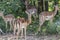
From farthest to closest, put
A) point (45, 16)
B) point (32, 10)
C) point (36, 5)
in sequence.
A: 1. point (36, 5)
2. point (32, 10)
3. point (45, 16)

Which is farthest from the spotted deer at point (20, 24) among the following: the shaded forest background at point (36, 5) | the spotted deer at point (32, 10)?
the spotted deer at point (32, 10)

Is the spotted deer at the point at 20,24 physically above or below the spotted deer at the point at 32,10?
below

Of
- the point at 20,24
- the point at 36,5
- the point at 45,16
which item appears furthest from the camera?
the point at 36,5

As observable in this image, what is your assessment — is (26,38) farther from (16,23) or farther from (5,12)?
(5,12)

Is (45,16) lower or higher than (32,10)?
lower

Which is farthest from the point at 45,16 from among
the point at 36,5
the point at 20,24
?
the point at 36,5

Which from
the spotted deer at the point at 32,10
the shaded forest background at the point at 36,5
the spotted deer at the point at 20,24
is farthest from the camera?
the spotted deer at the point at 32,10

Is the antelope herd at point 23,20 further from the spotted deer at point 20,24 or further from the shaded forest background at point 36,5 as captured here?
the shaded forest background at point 36,5

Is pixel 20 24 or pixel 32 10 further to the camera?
pixel 32 10

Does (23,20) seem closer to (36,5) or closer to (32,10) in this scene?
(32,10)

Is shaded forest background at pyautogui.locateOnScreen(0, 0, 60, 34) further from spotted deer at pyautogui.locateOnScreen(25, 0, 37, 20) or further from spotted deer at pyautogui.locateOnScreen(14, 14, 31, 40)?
spotted deer at pyautogui.locateOnScreen(14, 14, 31, 40)

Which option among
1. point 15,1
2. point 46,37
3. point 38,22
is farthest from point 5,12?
point 46,37

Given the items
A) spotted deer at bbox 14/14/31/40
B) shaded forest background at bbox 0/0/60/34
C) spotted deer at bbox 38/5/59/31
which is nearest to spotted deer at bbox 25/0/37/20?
shaded forest background at bbox 0/0/60/34

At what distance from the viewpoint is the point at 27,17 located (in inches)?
381
